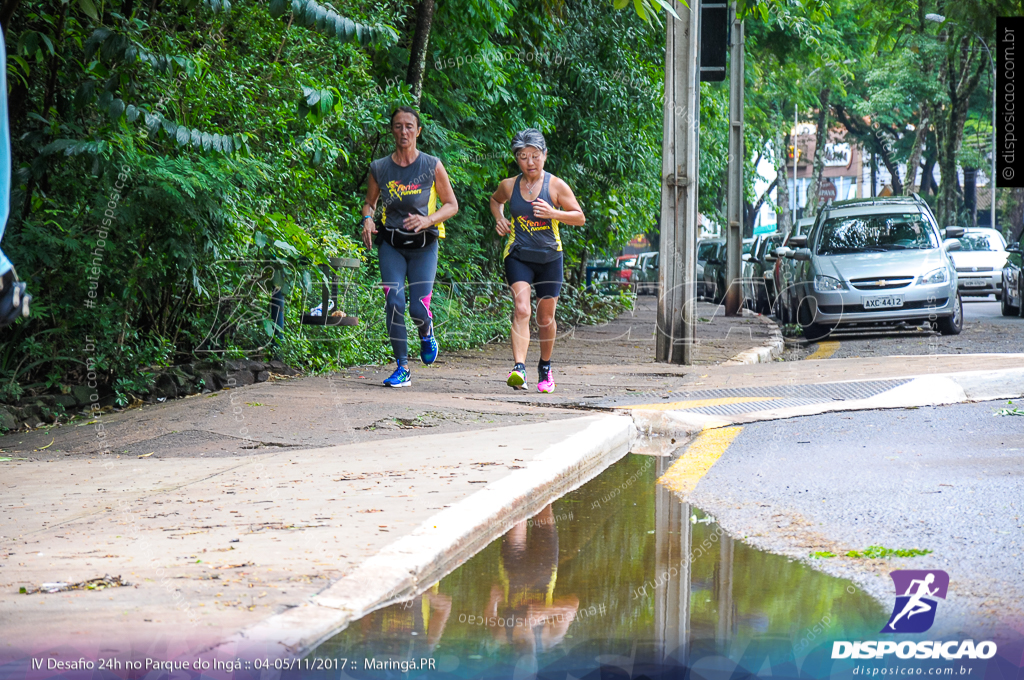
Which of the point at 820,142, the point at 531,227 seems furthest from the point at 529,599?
the point at 820,142

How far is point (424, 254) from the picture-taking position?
877cm

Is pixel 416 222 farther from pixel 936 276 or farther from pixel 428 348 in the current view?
pixel 936 276

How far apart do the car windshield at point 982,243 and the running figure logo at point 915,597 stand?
26.1m

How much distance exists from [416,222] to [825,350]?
781 centimetres

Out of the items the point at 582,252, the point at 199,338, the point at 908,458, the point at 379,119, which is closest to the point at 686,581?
the point at 908,458

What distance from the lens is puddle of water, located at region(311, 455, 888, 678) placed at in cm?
317

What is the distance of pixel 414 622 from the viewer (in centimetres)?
345

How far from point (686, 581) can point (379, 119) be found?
787cm

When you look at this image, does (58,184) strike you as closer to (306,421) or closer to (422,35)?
(306,421)

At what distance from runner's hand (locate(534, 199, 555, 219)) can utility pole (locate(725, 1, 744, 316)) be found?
12705mm

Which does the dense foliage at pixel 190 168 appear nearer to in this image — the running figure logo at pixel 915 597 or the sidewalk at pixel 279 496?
the sidewalk at pixel 279 496

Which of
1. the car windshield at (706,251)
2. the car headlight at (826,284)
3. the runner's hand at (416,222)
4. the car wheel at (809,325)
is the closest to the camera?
the runner's hand at (416,222)

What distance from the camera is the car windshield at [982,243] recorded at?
28.1 meters

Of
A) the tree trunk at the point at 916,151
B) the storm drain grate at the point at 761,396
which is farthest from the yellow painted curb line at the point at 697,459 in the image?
the tree trunk at the point at 916,151
